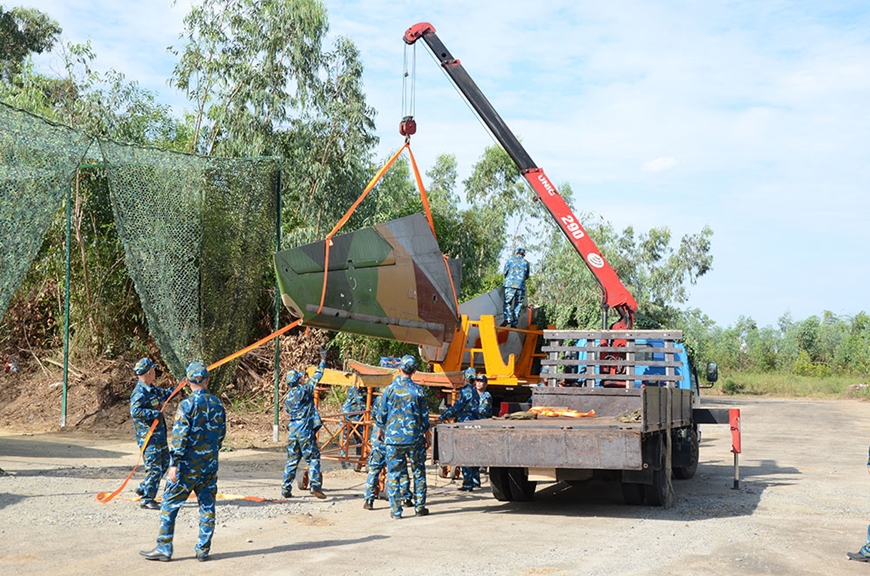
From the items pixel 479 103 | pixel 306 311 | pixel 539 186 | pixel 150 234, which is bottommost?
pixel 306 311

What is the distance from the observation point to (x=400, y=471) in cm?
992

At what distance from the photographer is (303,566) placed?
7133 millimetres

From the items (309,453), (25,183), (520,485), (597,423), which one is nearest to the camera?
(597,423)

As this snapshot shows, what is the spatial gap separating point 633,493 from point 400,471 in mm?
2972

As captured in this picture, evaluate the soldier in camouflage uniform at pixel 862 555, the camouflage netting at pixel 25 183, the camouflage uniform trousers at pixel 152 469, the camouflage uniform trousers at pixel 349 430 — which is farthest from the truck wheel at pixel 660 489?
the camouflage netting at pixel 25 183

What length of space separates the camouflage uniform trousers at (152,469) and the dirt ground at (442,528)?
0.85ft

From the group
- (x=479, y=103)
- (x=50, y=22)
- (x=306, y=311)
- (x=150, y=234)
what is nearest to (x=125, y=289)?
(x=150, y=234)

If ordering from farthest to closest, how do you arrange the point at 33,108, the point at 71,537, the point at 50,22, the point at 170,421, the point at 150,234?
1. the point at 50,22
2. the point at 33,108
3. the point at 170,421
4. the point at 150,234
5. the point at 71,537

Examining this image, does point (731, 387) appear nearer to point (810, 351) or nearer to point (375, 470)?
point (810, 351)

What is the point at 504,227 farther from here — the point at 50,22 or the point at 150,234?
the point at 150,234

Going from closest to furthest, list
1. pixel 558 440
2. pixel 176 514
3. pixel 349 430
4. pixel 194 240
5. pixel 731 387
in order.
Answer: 1. pixel 176 514
2. pixel 558 440
3. pixel 349 430
4. pixel 194 240
5. pixel 731 387

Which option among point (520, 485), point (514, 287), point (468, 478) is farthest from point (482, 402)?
point (514, 287)

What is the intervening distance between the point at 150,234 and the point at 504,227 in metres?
31.0

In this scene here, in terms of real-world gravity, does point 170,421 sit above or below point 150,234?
below
